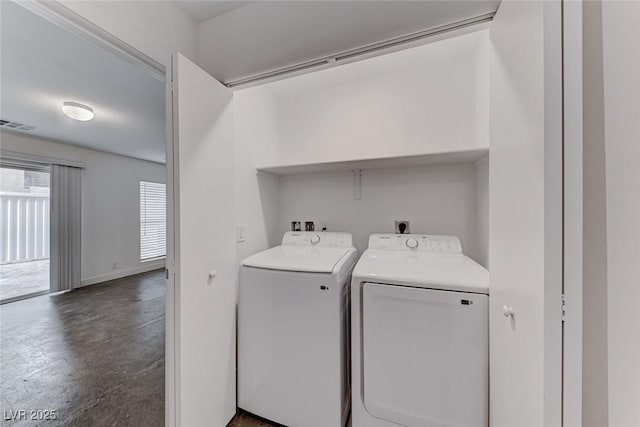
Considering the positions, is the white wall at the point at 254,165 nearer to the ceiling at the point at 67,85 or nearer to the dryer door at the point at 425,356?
the ceiling at the point at 67,85

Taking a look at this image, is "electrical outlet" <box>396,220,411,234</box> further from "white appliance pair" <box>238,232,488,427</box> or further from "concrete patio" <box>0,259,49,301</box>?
"concrete patio" <box>0,259,49,301</box>

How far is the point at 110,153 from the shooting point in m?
4.64

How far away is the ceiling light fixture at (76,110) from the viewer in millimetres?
2619

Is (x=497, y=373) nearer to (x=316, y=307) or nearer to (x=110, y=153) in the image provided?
(x=316, y=307)

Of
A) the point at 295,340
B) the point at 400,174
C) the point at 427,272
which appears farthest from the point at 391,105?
the point at 295,340

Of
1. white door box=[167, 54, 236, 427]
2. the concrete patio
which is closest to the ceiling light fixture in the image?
white door box=[167, 54, 236, 427]

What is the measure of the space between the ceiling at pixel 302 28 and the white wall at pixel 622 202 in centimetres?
61

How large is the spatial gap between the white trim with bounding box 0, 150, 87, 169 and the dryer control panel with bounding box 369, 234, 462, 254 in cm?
532

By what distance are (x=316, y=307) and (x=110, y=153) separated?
5610 mm

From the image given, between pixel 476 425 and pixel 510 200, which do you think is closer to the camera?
pixel 510 200

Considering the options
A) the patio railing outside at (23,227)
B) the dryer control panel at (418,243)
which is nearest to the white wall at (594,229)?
the dryer control panel at (418,243)

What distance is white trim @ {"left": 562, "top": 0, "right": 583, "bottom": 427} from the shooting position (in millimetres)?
569

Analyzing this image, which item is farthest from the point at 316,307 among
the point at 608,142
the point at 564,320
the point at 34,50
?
the point at 34,50

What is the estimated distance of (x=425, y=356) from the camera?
1.17 meters
